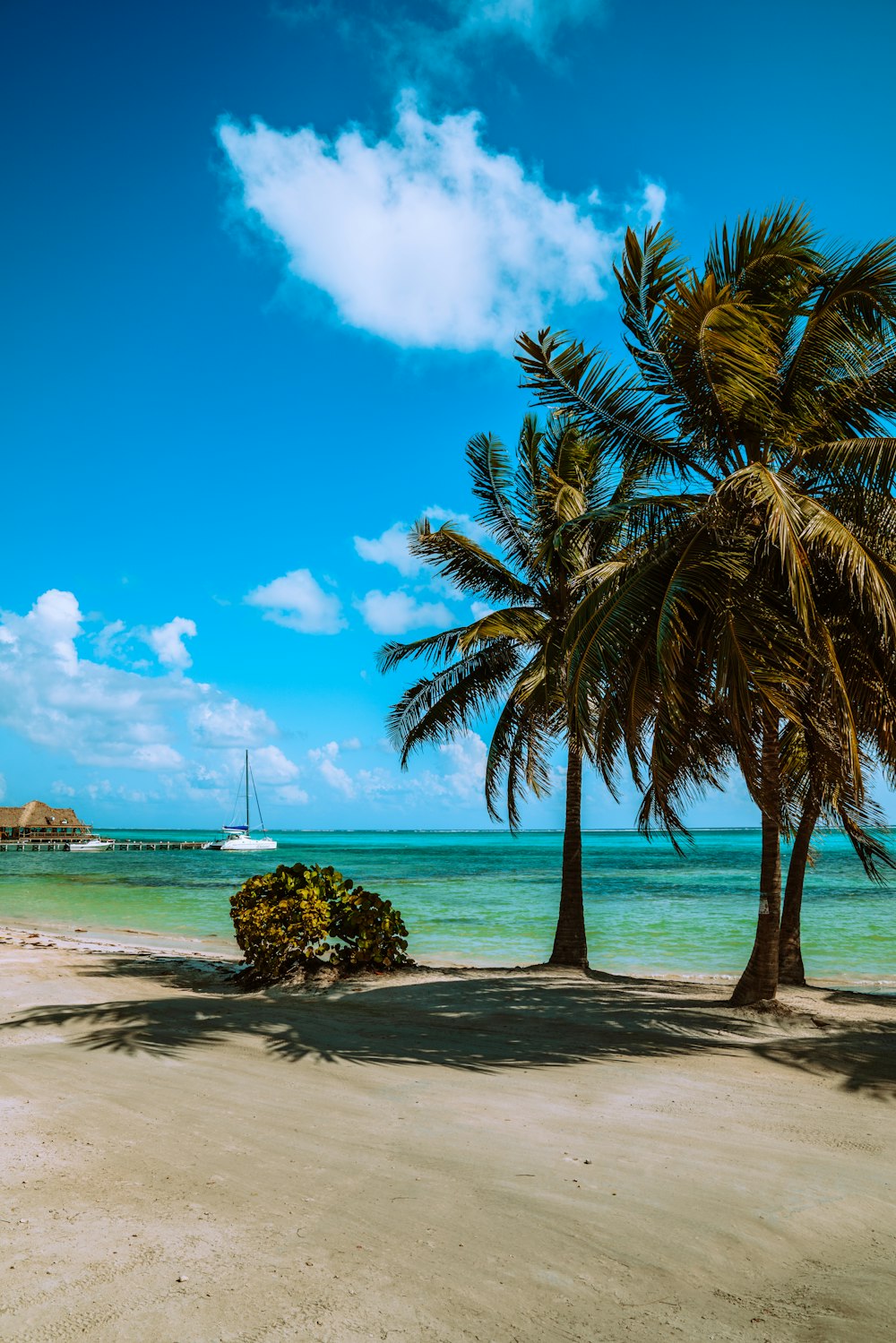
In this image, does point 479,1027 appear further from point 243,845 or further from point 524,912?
point 243,845

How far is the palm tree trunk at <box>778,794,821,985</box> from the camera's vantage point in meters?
11.5

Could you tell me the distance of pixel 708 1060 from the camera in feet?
24.3

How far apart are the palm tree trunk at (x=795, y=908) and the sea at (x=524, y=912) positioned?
423 cm

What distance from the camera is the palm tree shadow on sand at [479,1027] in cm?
754

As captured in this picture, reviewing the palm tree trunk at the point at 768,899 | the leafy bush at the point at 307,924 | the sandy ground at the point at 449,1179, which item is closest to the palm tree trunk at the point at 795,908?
the palm tree trunk at the point at 768,899

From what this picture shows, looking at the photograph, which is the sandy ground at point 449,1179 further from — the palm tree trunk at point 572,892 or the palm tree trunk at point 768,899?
the palm tree trunk at point 572,892

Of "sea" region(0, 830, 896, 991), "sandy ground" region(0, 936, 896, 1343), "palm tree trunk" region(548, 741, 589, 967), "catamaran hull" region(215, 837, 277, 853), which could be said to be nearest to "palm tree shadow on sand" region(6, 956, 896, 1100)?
"sandy ground" region(0, 936, 896, 1343)

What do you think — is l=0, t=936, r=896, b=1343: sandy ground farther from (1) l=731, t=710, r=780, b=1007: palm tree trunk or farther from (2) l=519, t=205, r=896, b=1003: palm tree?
(2) l=519, t=205, r=896, b=1003: palm tree

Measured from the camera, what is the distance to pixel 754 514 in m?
8.84

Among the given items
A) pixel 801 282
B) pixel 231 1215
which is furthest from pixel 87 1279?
pixel 801 282

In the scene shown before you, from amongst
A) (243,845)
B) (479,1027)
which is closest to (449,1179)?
(479,1027)

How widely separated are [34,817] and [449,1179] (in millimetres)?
99954

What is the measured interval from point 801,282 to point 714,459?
2.08m

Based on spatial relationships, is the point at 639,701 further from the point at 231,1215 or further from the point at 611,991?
the point at 231,1215
